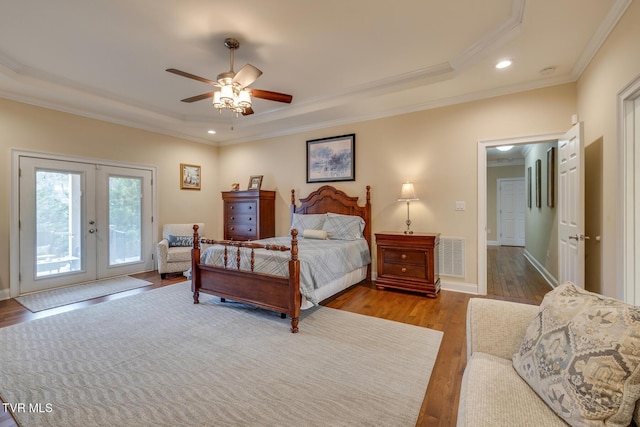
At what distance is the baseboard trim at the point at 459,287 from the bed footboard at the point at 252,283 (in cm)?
248

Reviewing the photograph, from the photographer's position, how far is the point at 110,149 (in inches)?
193

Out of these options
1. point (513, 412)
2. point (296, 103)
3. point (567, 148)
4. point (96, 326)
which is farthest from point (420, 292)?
point (96, 326)

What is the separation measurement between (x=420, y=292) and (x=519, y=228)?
6791 millimetres

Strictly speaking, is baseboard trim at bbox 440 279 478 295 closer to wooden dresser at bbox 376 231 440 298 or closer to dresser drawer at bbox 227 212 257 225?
wooden dresser at bbox 376 231 440 298

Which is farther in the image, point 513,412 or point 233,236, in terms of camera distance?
point 233,236

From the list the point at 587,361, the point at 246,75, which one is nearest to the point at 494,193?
the point at 246,75

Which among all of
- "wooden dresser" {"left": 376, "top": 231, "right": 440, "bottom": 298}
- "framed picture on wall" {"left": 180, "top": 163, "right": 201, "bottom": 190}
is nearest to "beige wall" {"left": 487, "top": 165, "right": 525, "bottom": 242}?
"wooden dresser" {"left": 376, "top": 231, "right": 440, "bottom": 298}

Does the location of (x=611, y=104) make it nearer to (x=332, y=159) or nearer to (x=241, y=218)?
(x=332, y=159)

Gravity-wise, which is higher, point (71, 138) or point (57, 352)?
point (71, 138)

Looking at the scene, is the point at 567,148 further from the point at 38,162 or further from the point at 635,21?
the point at 38,162

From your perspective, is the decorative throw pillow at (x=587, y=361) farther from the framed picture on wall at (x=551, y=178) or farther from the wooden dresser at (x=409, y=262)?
the framed picture on wall at (x=551, y=178)

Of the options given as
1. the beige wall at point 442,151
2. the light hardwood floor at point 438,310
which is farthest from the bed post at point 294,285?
the beige wall at point 442,151

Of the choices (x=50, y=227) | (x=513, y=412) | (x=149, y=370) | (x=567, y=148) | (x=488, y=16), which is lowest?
(x=149, y=370)

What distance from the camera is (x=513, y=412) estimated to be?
103 cm
